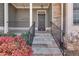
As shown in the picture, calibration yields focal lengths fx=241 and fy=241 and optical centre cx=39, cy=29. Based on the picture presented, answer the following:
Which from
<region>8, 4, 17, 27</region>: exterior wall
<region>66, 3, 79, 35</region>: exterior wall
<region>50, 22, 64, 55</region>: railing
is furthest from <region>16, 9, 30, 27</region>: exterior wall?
<region>66, 3, 79, 35</region>: exterior wall

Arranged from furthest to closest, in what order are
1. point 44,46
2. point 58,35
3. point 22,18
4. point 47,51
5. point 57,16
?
point 22,18 → point 57,16 → point 58,35 → point 44,46 → point 47,51

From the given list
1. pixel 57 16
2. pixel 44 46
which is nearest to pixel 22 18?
pixel 57 16

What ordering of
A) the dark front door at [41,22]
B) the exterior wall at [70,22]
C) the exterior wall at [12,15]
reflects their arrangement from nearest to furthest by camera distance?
the exterior wall at [70,22] < the exterior wall at [12,15] < the dark front door at [41,22]

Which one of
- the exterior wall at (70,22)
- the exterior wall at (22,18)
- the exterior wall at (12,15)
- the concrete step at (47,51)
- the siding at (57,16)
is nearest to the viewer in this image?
the concrete step at (47,51)

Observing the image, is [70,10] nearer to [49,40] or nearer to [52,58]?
[49,40]

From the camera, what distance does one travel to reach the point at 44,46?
823cm

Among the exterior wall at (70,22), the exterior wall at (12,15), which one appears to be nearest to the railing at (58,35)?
the exterior wall at (70,22)

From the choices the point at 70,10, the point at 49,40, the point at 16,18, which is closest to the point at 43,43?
the point at 49,40

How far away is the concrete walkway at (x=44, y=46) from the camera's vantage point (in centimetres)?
735

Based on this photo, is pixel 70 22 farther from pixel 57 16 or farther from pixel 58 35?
pixel 57 16

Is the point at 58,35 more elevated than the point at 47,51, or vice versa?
the point at 58,35

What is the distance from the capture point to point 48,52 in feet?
24.6

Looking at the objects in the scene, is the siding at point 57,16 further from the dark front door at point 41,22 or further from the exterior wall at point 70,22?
the dark front door at point 41,22

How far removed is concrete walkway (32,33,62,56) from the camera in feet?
24.1
